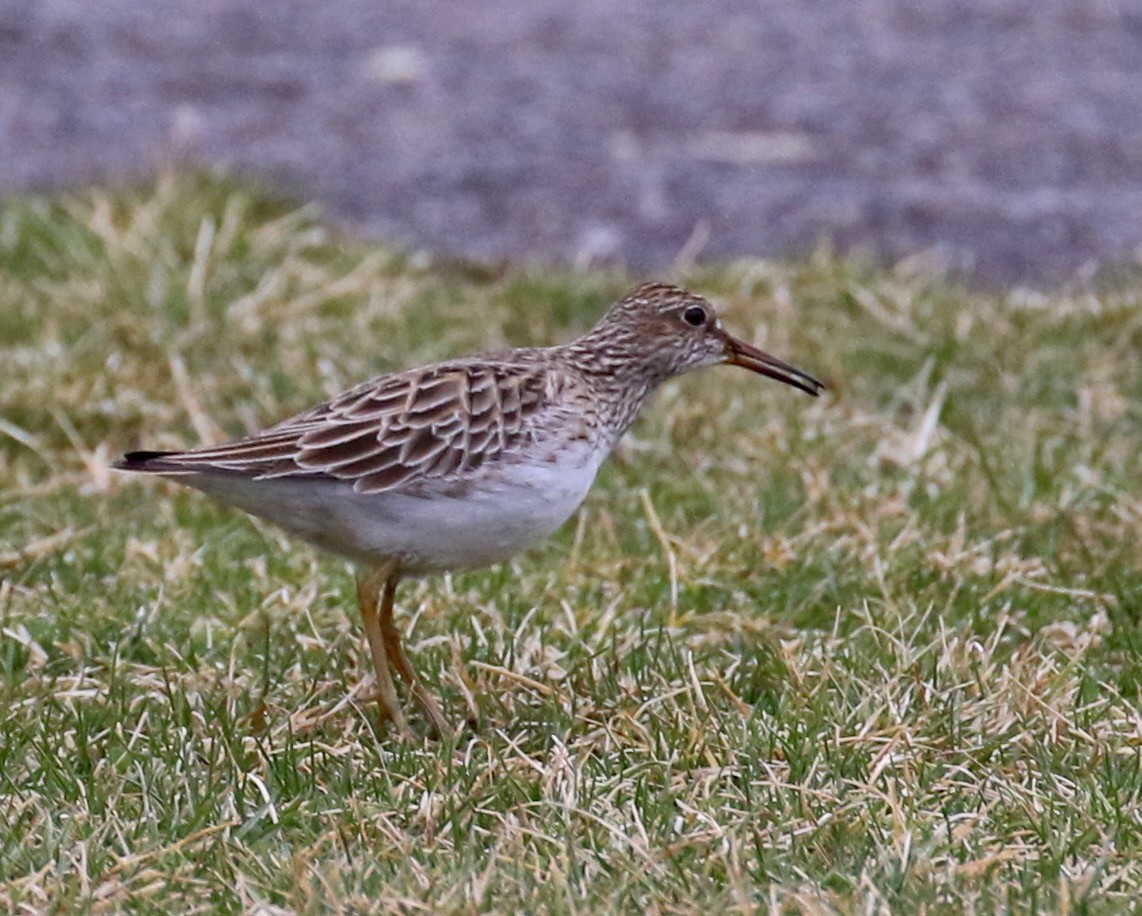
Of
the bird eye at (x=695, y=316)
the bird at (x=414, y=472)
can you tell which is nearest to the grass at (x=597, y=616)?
the bird at (x=414, y=472)

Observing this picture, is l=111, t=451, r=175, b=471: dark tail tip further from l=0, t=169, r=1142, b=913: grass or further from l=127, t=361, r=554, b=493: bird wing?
l=0, t=169, r=1142, b=913: grass

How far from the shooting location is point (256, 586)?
606cm

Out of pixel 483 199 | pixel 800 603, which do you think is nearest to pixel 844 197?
pixel 483 199

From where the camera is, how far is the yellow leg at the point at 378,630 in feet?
16.7

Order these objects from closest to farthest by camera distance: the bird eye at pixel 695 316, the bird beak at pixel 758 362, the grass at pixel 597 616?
the grass at pixel 597 616 < the bird eye at pixel 695 316 < the bird beak at pixel 758 362

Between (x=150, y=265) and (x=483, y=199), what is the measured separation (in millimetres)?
2349

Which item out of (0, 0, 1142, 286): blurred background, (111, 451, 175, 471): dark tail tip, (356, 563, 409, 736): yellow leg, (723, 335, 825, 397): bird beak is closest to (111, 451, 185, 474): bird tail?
(111, 451, 175, 471): dark tail tip

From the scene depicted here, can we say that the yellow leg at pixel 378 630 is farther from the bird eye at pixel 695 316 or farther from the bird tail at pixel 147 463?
the bird eye at pixel 695 316

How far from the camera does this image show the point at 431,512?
197 inches

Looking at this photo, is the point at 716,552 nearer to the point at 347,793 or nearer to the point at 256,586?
the point at 256,586

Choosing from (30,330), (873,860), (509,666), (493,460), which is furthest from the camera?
(30,330)

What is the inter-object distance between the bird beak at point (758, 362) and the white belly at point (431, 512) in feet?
3.37

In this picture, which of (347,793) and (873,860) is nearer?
(873,860)

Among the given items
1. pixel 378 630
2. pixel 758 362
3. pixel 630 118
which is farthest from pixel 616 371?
pixel 630 118
